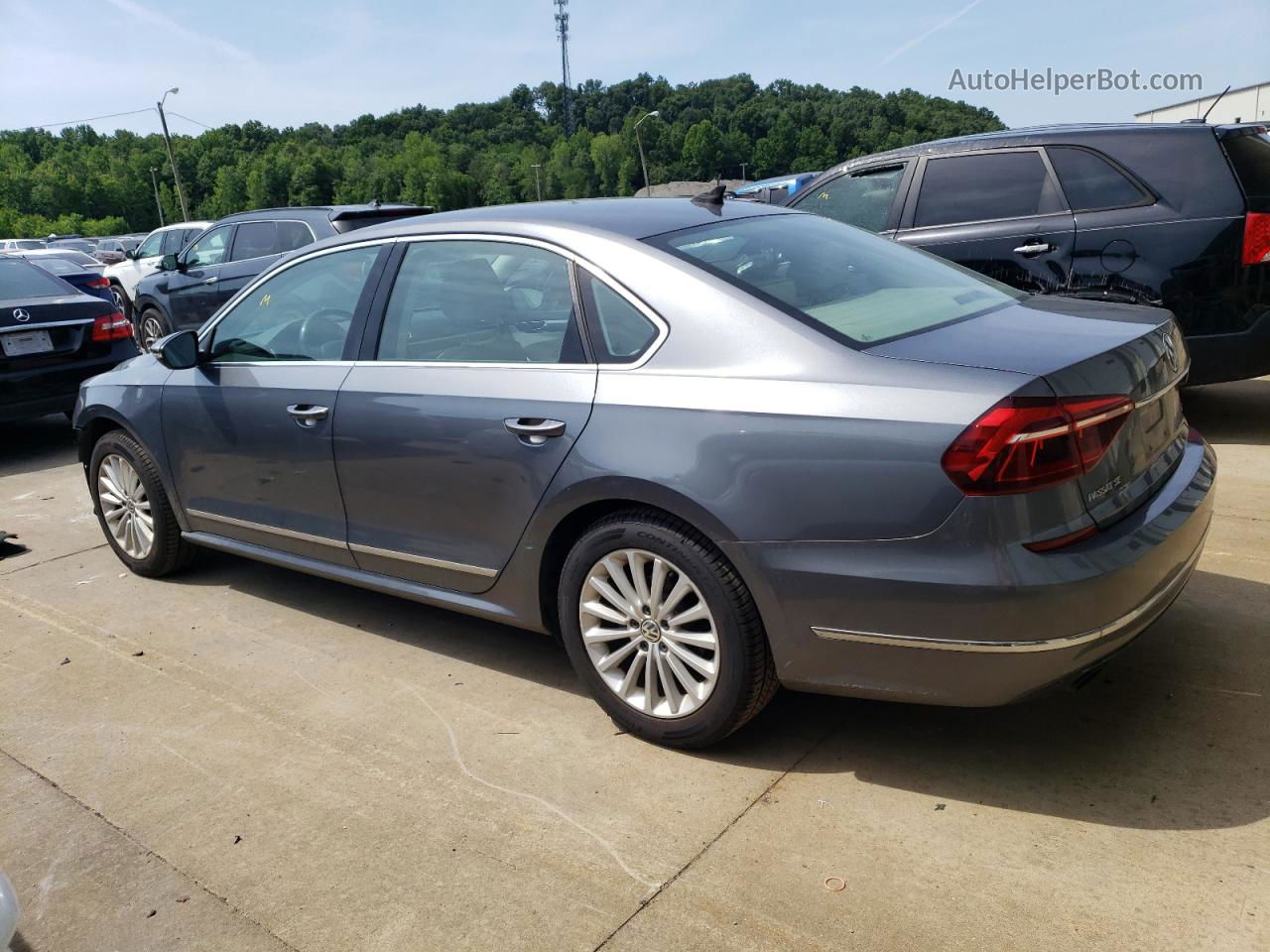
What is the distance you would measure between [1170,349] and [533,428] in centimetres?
183

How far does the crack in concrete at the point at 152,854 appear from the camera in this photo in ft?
8.02

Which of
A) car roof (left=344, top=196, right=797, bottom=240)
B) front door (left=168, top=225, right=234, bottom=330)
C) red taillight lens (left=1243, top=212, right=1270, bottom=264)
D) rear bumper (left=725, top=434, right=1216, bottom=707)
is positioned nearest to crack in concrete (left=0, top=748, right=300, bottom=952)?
rear bumper (left=725, top=434, right=1216, bottom=707)

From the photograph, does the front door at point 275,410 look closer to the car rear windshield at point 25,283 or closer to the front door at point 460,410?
the front door at point 460,410

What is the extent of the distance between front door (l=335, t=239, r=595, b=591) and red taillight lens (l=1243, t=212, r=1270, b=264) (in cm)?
424

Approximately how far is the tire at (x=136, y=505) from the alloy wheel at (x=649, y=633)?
2545mm

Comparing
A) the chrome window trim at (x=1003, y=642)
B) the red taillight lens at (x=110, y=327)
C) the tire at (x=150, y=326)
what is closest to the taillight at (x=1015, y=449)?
the chrome window trim at (x=1003, y=642)

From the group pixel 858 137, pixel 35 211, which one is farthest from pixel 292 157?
pixel 858 137

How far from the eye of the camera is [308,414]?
387 centimetres

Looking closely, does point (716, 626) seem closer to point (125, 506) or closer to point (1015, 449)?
point (1015, 449)

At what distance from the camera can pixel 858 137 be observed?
6944cm

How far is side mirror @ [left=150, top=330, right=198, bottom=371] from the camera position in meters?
4.36

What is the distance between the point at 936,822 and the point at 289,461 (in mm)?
2609

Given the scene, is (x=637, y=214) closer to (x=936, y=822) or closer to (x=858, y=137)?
(x=936, y=822)

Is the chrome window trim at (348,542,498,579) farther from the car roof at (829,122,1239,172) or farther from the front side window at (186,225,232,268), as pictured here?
the front side window at (186,225,232,268)
